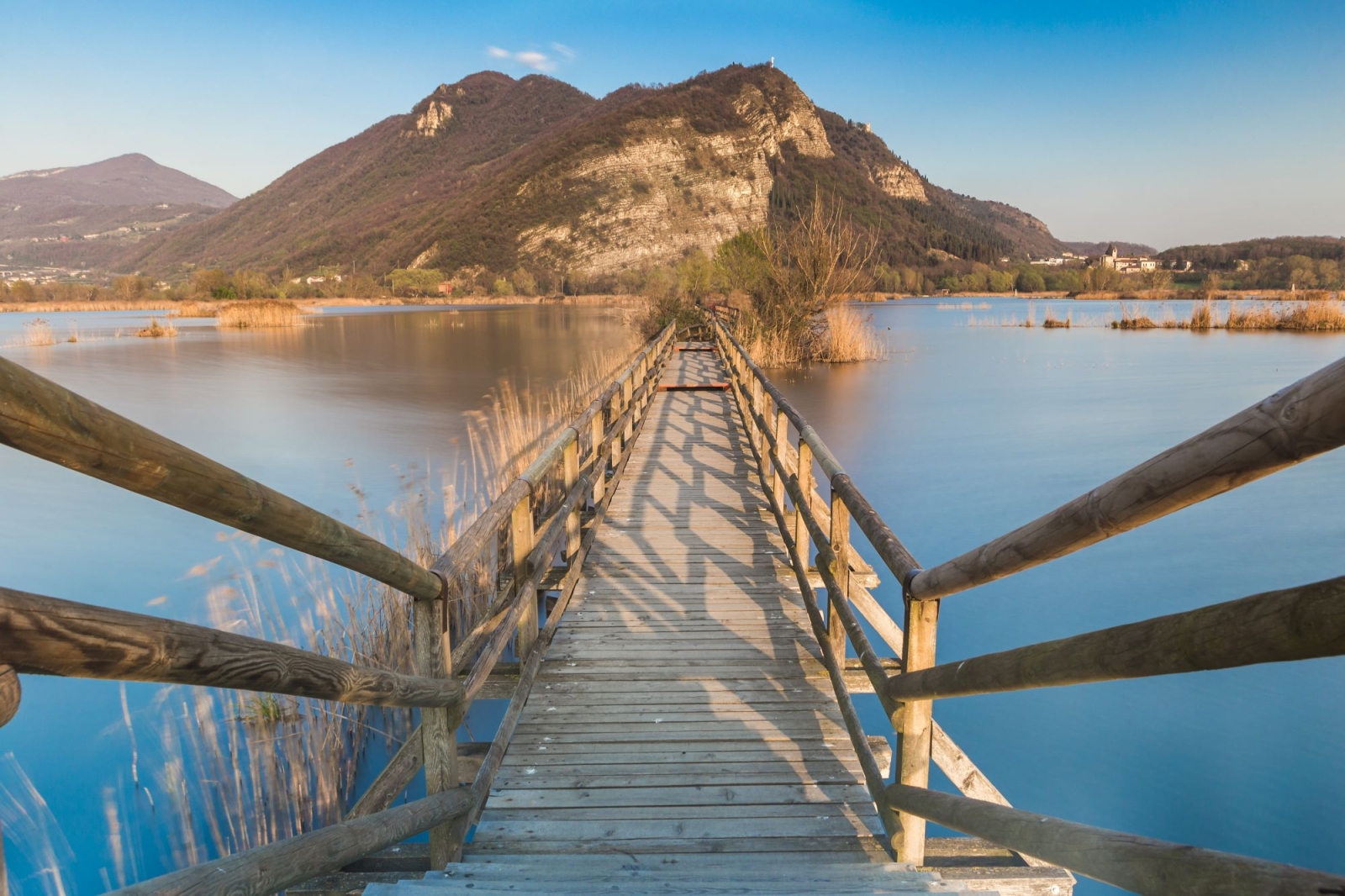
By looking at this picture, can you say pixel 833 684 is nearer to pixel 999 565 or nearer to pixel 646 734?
pixel 646 734

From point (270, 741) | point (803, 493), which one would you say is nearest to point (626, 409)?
point (803, 493)

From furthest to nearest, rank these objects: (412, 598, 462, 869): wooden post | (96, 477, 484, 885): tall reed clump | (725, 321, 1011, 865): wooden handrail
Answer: (96, 477, 484, 885): tall reed clump
(725, 321, 1011, 865): wooden handrail
(412, 598, 462, 869): wooden post

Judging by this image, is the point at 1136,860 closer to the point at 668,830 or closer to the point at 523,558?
the point at 668,830

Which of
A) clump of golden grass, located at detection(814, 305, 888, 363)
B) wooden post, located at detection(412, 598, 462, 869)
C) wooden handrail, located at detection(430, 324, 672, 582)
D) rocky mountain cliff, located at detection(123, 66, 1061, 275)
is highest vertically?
rocky mountain cliff, located at detection(123, 66, 1061, 275)

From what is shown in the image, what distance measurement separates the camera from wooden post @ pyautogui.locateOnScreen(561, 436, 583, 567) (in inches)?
185

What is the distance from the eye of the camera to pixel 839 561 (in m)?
3.44

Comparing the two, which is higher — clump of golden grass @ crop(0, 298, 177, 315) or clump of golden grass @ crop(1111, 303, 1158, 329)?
clump of golden grass @ crop(0, 298, 177, 315)

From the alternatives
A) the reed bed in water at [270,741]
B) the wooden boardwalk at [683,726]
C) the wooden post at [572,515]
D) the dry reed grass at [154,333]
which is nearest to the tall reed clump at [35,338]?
the dry reed grass at [154,333]

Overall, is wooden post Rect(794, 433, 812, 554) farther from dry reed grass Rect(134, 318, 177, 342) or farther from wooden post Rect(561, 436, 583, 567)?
dry reed grass Rect(134, 318, 177, 342)

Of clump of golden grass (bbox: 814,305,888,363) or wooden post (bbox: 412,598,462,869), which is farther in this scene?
clump of golden grass (bbox: 814,305,888,363)

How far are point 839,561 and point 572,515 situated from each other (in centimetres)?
186

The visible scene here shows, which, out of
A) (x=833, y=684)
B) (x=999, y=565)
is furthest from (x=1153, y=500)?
(x=833, y=684)

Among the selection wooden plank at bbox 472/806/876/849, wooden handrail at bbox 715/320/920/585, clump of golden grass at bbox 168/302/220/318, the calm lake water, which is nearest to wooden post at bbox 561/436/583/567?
wooden handrail at bbox 715/320/920/585

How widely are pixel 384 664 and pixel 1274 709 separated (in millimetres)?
6496
